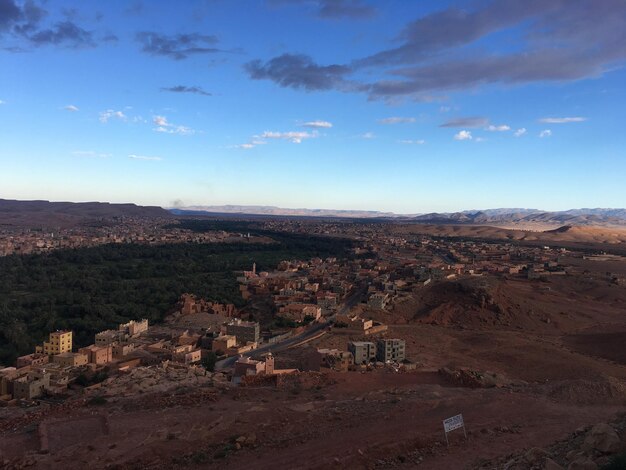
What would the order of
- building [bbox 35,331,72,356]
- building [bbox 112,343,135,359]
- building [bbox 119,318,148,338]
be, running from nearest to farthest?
building [bbox 112,343,135,359], building [bbox 35,331,72,356], building [bbox 119,318,148,338]

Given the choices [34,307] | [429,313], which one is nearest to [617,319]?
[429,313]

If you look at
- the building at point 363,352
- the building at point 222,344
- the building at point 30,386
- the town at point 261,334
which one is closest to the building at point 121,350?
the town at point 261,334

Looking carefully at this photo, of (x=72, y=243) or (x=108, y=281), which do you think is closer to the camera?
(x=108, y=281)

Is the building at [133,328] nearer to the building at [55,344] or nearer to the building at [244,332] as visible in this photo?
the building at [55,344]

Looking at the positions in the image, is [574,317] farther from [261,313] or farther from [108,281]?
[108,281]

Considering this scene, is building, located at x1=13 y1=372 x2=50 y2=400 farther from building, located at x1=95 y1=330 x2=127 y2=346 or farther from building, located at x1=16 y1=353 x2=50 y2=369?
building, located at x1=95 y1=330 x2=127 y2=346

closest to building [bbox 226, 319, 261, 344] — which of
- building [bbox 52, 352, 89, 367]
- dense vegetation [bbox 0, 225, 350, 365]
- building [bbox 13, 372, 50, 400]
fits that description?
building [bbox 52, 352, 89, 367]
